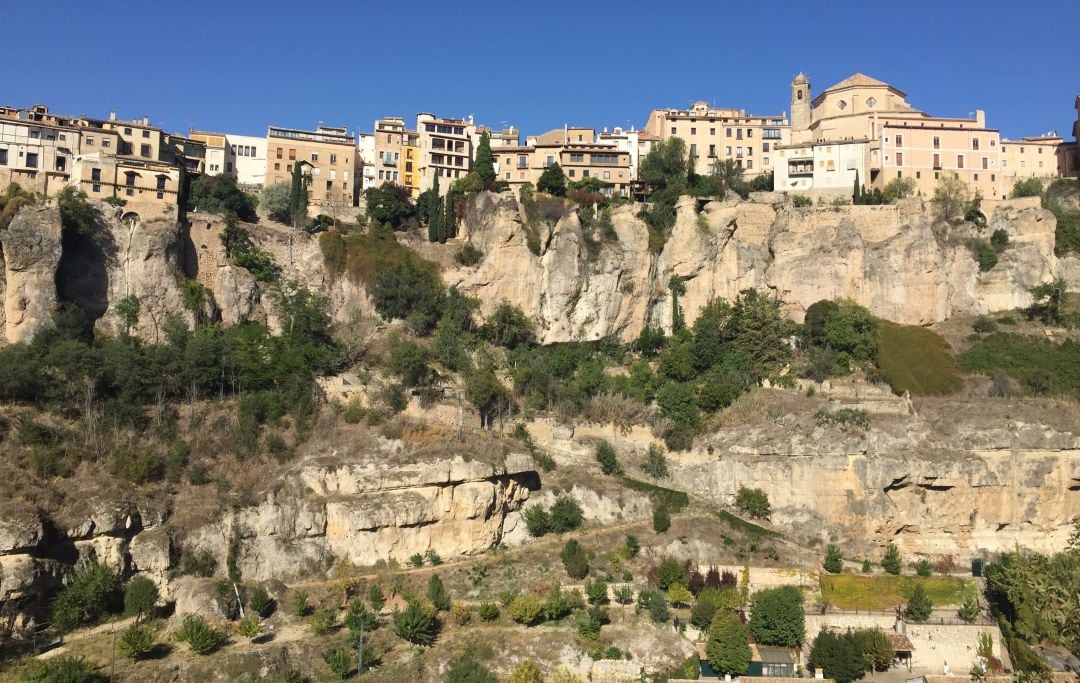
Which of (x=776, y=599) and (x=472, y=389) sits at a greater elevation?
(x=472, y=389)

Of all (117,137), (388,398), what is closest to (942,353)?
(388,398)

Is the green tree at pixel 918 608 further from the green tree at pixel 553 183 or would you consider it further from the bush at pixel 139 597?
the green tree at pixel 553 183

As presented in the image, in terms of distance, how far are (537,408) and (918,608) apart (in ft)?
56.7

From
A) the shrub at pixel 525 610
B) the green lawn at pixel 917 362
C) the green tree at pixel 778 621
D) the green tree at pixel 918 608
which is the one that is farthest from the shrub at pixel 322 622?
the green lawn at pixel 917 362

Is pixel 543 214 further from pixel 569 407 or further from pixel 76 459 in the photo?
pixel 76 459

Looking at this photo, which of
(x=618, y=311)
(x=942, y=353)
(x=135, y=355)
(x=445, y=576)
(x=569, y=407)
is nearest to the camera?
(x=445, y=576)

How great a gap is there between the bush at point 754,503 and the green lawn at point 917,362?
8.63 metres

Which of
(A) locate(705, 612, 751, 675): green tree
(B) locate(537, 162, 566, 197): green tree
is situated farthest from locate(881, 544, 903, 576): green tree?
(B) locate(537, 162, 566, 197): green tree

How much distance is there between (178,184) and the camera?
49281 mm

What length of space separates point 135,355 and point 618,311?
22.5 m

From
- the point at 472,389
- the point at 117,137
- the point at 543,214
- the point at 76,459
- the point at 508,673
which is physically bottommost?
the point at 508,673

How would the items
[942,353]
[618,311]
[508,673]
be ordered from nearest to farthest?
[508,673], [942,353], [618,311]

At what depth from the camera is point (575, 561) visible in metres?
38.1

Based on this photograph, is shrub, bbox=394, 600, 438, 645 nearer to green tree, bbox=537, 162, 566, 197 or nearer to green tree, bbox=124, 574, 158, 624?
green tree, bbox=124, 574, 158, 624
